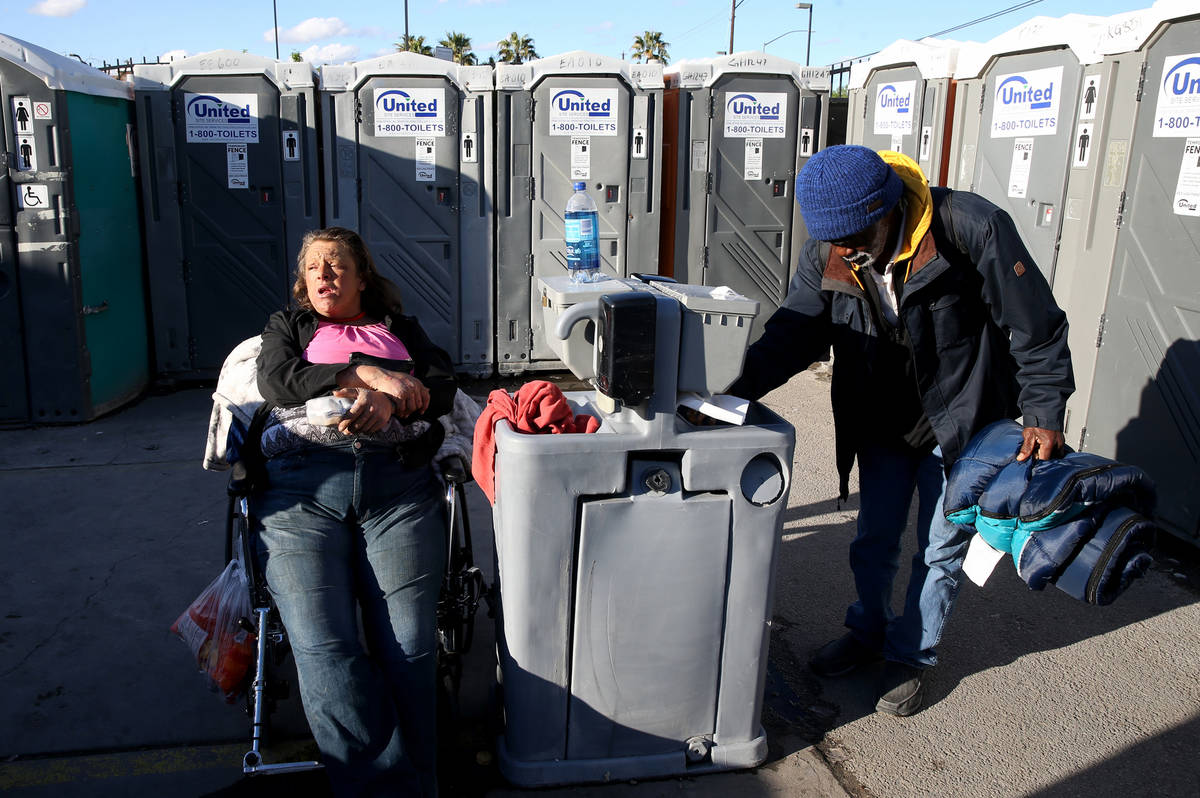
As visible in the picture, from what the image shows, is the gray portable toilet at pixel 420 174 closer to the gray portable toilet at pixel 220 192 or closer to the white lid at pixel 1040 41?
the gray portable toilet at pixel 220 192

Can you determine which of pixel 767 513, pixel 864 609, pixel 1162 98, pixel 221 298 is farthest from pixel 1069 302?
pixel 221 298

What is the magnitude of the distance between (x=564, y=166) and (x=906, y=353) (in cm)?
452

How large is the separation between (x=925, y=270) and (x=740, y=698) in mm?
1391

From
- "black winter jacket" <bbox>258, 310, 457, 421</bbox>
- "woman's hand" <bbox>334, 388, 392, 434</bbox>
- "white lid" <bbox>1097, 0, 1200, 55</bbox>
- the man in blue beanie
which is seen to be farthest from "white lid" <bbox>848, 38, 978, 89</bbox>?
"woman's hand" <bbox>334, 388, 392, 434</bbox>

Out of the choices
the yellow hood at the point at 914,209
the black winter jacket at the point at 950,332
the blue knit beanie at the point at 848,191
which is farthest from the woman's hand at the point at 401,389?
the yellow hood at the point at 914,209

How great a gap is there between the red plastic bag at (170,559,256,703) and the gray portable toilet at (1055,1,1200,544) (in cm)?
409

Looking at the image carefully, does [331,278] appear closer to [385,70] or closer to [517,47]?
[385,70]

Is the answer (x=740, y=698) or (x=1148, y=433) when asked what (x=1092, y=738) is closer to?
(x=740, y=698)

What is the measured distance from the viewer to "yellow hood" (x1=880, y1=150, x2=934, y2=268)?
2.71 metres

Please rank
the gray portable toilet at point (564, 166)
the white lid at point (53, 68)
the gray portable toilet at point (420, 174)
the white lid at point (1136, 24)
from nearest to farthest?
the white lid at point (1136, 24)
the white lid at point (53, 68)
the gray portable toilet at point (420, 174)
the gray portable toilet at point (564, 166)

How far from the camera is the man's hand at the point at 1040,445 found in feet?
8.70

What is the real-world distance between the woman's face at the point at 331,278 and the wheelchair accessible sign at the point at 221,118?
4157 millimetres

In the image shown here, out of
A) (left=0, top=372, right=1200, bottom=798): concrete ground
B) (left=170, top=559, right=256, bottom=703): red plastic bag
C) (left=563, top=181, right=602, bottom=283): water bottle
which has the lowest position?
(left=0, top=372, right=1200, bottom=798): concrete ground

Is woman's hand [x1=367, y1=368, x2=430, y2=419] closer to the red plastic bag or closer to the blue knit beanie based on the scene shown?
the red plastic bag
